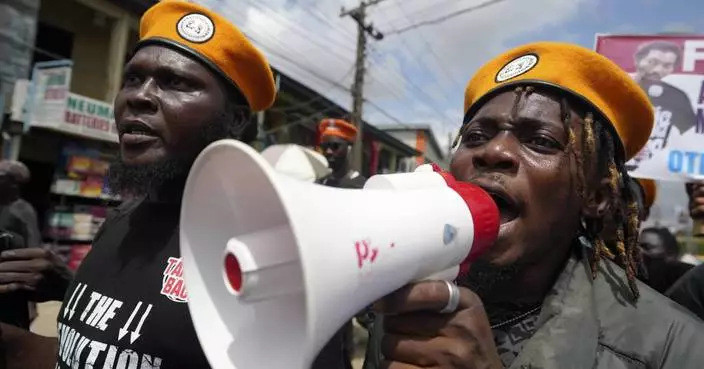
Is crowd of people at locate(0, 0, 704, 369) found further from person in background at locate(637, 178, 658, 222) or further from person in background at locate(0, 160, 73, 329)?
person in background at locate(637, 178, 658, 222)

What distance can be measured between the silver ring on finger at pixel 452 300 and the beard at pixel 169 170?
116 cm

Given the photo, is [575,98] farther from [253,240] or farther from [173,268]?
[173,268]

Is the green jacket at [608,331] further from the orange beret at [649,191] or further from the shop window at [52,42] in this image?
the shop window at [52,42]

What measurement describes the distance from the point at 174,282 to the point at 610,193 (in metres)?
1.25

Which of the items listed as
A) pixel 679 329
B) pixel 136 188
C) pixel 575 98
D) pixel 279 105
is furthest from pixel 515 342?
pixel 279 105

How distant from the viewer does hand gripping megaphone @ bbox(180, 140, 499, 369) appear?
785mm

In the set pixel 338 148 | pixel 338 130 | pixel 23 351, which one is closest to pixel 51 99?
pixel 338 130

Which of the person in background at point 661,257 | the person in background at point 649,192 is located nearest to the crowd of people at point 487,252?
the person in background at point 661,257

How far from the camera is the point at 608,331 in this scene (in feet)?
4.30

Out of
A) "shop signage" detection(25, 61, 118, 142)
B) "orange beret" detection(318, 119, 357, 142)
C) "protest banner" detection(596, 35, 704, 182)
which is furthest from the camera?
"shop signage" detection(25, 61, 118, 142)

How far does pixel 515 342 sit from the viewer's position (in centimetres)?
148

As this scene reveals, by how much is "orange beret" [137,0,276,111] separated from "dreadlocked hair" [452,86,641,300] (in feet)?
2.68

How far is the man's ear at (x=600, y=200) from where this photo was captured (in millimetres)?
1481

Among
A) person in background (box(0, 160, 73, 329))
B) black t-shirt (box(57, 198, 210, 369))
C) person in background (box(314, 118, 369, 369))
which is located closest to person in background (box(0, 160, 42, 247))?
person in background (box(314, 118, 369, 369))
